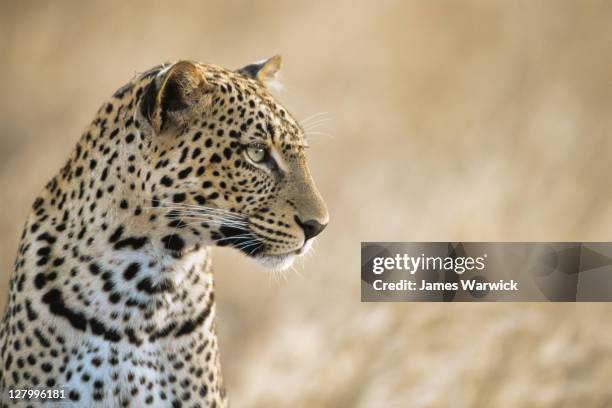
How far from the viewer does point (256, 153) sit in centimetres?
326

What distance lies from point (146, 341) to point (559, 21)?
3.26 m

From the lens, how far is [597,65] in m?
5.38

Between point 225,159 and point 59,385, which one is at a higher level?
point 225,159

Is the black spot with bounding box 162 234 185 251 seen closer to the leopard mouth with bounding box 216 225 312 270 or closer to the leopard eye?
the leopard mouth with bounding box 216 225 312 270

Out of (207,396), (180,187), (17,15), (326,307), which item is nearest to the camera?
(180,187)

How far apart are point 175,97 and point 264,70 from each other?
0.63 metres

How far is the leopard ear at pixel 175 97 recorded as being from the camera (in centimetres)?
309

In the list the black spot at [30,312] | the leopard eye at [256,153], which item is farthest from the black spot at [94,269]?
the leopard eye at [256,153]

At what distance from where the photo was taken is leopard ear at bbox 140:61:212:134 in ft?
10.1

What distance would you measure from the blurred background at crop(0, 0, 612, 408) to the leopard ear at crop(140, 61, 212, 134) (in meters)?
1.98

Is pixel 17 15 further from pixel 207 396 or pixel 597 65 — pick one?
pixel 597 65

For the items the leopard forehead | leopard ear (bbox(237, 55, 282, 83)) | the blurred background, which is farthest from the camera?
the blurred background

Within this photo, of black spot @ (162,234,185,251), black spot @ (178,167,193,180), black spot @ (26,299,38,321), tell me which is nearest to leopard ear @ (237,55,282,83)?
black spot @ (178,167,193,180)

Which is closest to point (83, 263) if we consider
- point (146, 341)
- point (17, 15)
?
point (146, 341)
